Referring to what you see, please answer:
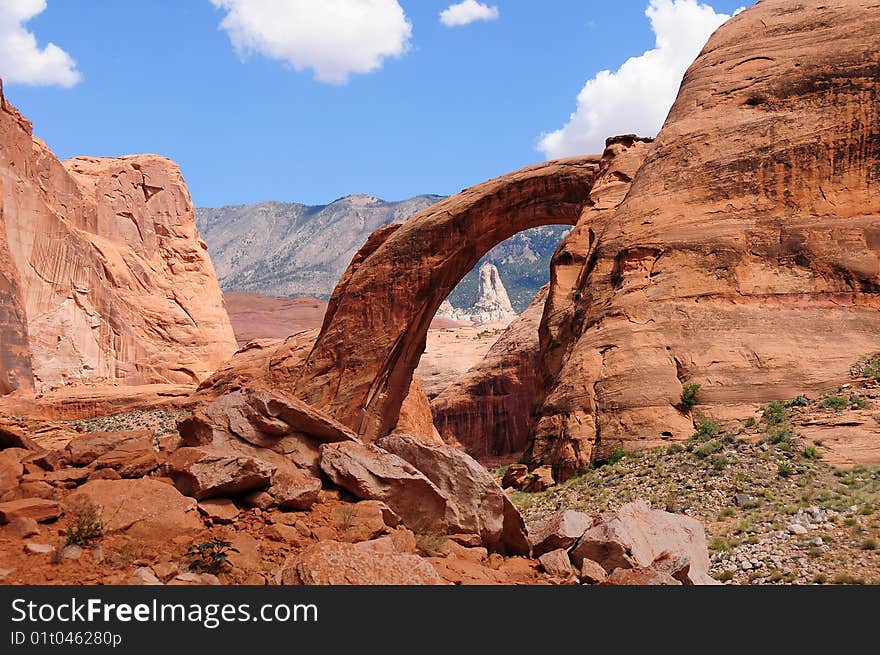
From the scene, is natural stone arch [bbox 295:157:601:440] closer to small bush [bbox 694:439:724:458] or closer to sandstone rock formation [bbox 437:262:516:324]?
small bush [bbox 694:439:724:458]

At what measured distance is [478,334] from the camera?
67500mm

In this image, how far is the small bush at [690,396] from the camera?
57.7 feet

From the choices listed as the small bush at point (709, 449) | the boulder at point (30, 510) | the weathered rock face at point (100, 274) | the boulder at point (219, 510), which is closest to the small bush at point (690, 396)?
the small bush at point (709, 449)

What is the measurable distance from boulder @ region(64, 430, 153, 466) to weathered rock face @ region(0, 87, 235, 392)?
29.4m

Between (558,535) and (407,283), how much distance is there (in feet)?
61.1

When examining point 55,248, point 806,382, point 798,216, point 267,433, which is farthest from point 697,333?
point 55,248

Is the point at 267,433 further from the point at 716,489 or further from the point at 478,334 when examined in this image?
the point at 478,334

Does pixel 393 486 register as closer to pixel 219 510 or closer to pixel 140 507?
pixel 219 510

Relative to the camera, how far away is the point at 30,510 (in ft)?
26.1

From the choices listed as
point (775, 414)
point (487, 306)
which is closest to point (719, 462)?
point (775, 414)

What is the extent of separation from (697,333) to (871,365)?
3.10m

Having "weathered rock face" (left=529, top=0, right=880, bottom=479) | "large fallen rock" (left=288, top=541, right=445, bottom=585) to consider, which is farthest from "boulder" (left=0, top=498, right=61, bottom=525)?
"weathered rock face" (left=529, top=0, right=880, bottom=479)
